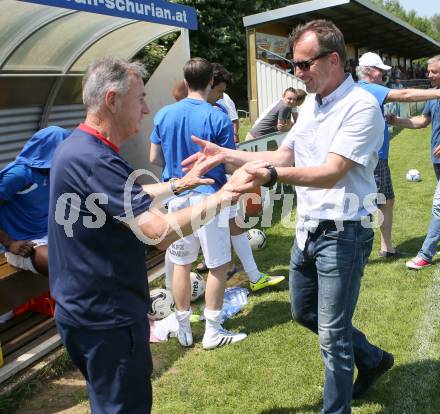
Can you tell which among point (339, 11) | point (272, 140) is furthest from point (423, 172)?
point (339, 11)

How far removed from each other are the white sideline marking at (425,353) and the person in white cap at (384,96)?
98 cm

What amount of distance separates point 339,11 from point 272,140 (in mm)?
13451

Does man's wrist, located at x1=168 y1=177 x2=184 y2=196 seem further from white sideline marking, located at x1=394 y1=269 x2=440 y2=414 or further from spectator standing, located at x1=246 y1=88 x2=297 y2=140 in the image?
spectator standing, located at x1=246 y1=88 x2=297 y2=140

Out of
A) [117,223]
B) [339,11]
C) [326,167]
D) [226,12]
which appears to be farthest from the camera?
[226,12]

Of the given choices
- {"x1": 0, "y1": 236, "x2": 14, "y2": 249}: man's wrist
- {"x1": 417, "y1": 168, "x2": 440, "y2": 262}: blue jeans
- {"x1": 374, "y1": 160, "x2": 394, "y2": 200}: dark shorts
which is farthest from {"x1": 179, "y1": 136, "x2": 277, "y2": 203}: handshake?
{"x1": 417, "y1": 168, "x2": 440, "y2": 262}: blue jeans

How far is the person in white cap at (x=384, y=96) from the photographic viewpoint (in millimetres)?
4691

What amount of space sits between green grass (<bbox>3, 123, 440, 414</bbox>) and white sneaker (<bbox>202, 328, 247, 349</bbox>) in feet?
0.20

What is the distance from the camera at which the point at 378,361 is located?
10.4ft

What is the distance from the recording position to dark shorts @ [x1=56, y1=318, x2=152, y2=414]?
2186 mm

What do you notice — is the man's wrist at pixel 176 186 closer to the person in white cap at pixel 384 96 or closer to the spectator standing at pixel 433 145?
the person in white cap at pixel 384 96

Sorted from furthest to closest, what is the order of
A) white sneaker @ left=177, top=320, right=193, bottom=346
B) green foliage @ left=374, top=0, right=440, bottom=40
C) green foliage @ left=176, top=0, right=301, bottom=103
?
green foliage @ left=374, top=0, right=440, bottom=40, green foliage @ left=176, top=0, right=301, bottom=103, white sneaker @ left=177, top=320, right=193, bottom=346

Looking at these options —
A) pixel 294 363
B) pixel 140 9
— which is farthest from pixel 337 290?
pixel 140 9

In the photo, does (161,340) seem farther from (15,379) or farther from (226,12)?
(226,12)

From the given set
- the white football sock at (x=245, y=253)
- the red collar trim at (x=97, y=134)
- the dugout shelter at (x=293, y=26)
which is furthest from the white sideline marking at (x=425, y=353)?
the dugout shelter at (x=293, y=26)
